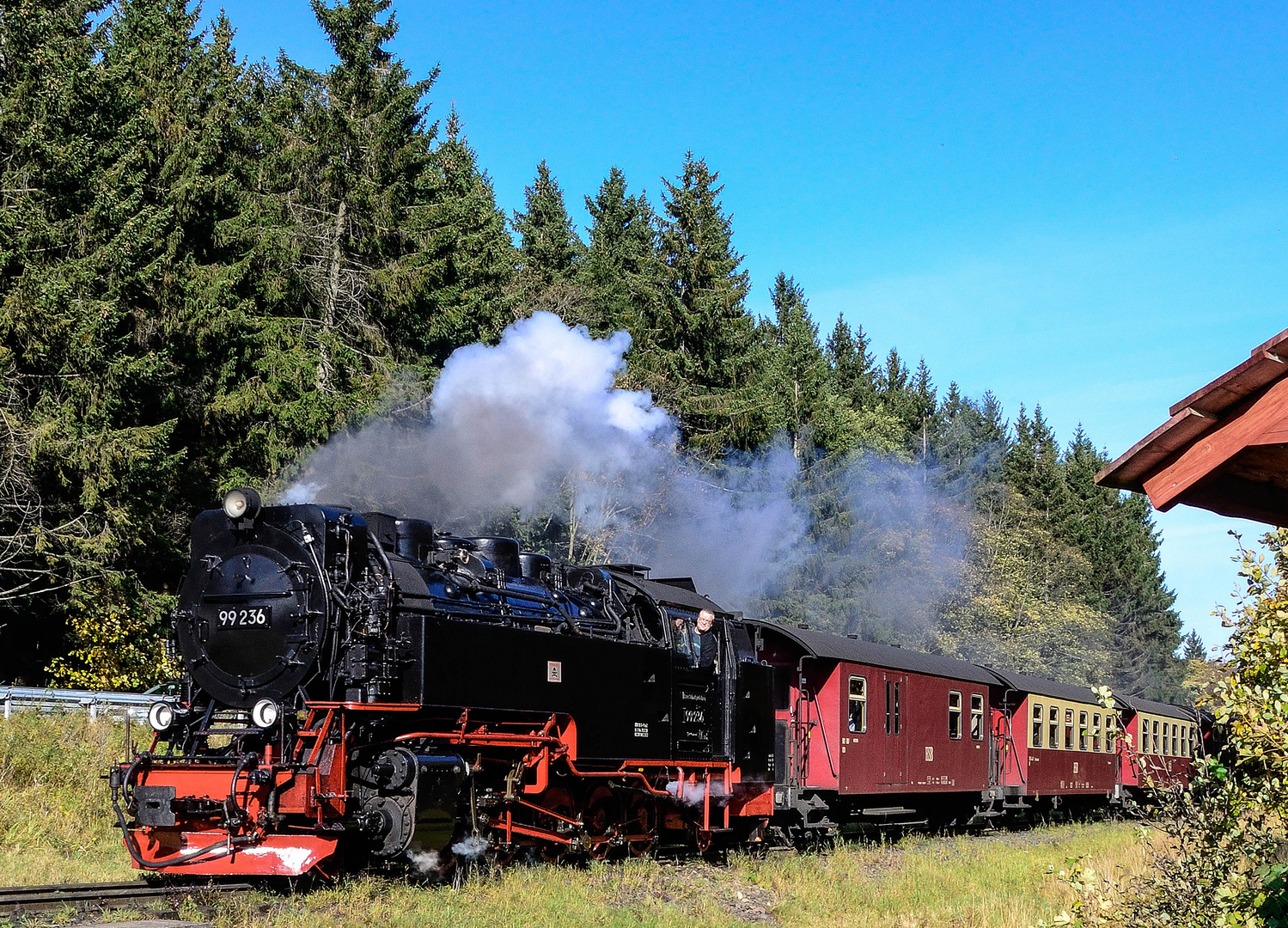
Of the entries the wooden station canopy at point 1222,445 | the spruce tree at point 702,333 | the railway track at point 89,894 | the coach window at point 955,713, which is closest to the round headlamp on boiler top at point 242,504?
the railway track at point 89,894

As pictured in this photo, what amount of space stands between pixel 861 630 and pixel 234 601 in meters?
34.9

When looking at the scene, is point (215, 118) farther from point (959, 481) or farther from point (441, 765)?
point (959, 481)

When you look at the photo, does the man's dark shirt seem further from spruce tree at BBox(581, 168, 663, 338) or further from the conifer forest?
spruce tree at BBox(581, 168, 663, 338)

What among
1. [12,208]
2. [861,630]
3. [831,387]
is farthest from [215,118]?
[831,387]

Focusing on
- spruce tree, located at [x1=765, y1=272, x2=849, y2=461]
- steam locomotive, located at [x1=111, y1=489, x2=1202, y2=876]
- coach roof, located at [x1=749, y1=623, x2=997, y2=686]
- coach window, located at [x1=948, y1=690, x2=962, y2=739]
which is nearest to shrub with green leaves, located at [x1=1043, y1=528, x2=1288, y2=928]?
steam locomotive, located at [x1=111, y1=489, x2=1202, y2=876]

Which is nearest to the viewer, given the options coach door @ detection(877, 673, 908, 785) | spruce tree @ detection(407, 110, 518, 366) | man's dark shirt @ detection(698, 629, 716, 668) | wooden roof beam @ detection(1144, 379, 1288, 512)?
wooden roof beam @ detection(1144, 379, 1288, 512)

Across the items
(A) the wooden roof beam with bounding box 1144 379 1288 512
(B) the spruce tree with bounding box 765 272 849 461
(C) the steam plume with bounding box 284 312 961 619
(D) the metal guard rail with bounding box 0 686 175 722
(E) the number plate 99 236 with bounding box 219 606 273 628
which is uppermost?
(B) the spruce tree with bounding box 765 272 849 461

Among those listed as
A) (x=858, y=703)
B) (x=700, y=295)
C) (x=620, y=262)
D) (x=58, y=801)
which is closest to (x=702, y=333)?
(x=700, y=295)

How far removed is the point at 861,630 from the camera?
43.2 meters

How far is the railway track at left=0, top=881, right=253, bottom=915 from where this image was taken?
26.5ft

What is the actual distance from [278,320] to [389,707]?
55.0ft

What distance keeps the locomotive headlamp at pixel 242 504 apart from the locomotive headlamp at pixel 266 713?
66.2 inches

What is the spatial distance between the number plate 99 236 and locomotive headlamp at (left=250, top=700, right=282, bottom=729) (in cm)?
75

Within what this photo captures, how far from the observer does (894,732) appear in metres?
16.5
